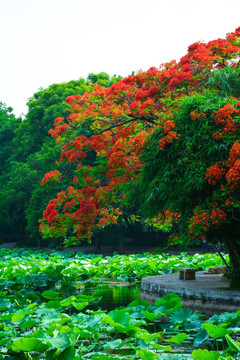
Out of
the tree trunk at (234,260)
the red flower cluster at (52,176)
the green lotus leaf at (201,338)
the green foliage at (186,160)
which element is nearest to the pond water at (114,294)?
the green foliage at (186,160)

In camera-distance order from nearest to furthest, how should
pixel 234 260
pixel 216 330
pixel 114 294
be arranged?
1. pixel 216 330
2. pixel 234 260
3. pixel 114 294

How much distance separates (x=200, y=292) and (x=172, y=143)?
2.93 metres

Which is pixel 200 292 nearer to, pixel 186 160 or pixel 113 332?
pixel 186 160

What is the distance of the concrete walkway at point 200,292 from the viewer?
28.6 feet

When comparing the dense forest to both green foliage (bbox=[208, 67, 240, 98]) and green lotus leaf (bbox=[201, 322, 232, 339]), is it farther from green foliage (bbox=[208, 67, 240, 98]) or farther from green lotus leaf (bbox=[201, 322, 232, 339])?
green lotus leaf (bbox=[201, 322, 232, 339])

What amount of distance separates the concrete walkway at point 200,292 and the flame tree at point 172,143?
3.42ft

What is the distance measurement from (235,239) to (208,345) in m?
4.00

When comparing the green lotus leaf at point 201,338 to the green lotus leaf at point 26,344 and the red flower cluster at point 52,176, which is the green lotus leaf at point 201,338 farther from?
the red flower cluster at point 52,176

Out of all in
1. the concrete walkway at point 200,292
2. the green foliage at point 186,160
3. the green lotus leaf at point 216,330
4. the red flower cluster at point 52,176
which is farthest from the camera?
the red flower cluster at point 52,176

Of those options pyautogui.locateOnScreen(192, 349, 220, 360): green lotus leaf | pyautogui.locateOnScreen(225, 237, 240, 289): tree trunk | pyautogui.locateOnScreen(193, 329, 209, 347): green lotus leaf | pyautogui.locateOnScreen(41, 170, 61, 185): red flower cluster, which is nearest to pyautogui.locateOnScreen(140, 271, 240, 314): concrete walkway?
pyautogui.locateOnScreen(225, 237, 240, 289): tree trunk

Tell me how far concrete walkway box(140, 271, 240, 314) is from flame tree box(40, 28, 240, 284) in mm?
1042

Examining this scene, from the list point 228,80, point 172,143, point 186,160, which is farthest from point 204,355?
point 228,80

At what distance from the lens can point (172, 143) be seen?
9.78 m

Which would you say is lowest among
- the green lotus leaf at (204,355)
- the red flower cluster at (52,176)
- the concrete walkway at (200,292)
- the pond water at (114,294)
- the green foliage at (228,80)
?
the pond water at (114,294)
